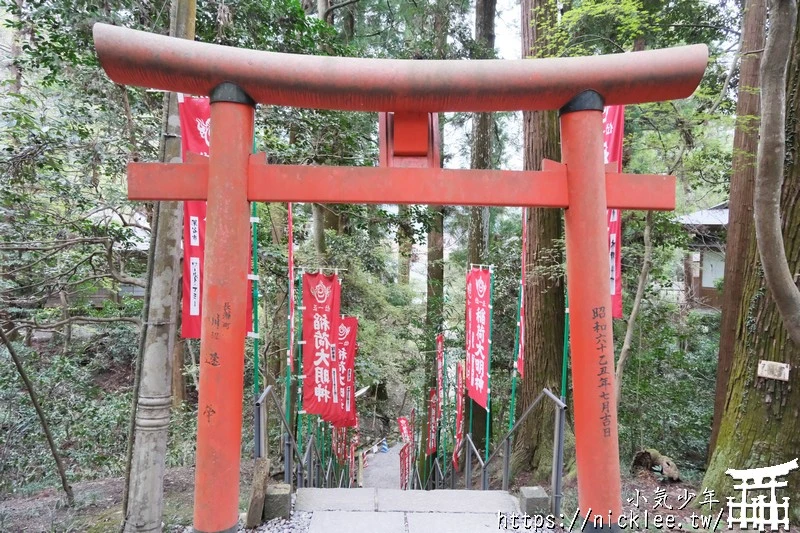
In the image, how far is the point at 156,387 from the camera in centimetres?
317

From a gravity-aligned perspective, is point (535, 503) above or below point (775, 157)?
below

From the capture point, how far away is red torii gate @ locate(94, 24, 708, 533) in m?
2.84

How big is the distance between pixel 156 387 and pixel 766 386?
497 cm

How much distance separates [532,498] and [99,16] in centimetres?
579

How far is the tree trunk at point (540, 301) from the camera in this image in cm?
657

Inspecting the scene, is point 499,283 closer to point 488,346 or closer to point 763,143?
point 488,346

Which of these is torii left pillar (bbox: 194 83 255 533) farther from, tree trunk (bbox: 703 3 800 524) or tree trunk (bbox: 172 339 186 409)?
Result: tree trunk (bbox: 172 339 186 409)

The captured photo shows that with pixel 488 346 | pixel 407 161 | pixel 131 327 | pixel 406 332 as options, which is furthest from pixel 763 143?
pixel 131 327

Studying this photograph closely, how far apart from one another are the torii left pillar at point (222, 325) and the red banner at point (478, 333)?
3.39 metres

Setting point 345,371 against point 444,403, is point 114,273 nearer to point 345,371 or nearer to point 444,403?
point 345,371

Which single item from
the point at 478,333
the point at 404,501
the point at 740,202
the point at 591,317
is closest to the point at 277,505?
the point at 404,501

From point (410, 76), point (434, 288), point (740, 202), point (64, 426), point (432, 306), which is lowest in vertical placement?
point (64, 426)

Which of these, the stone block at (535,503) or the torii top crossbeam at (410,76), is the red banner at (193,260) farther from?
the stone block at (535,503)

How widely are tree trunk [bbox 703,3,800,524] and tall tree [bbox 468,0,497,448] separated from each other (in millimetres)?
4782
